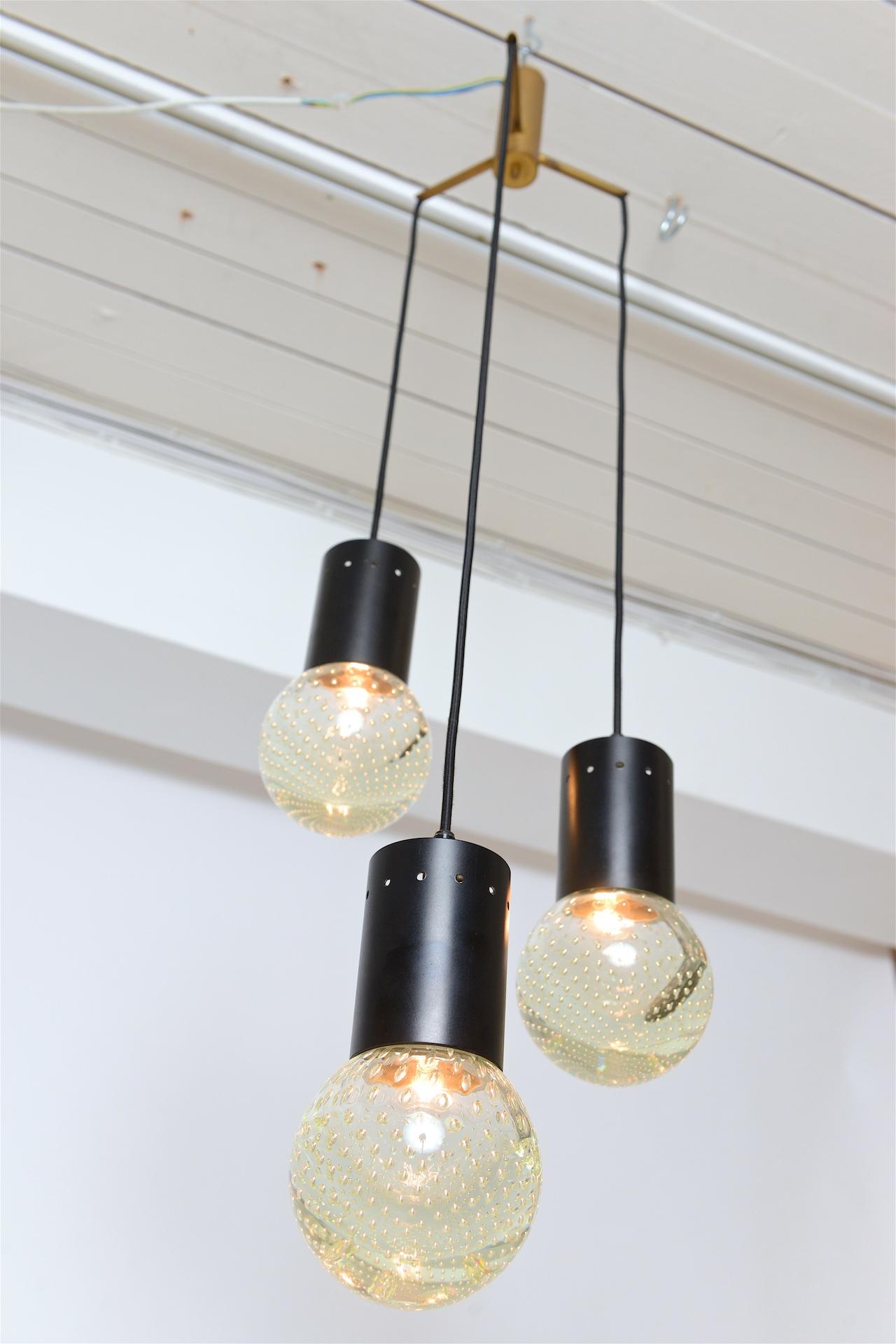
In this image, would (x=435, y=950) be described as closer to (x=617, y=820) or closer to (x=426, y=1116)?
→ (x=426, y=1116)

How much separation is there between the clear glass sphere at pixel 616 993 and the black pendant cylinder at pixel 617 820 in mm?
42

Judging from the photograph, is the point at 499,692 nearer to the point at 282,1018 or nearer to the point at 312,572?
the point at 312,572

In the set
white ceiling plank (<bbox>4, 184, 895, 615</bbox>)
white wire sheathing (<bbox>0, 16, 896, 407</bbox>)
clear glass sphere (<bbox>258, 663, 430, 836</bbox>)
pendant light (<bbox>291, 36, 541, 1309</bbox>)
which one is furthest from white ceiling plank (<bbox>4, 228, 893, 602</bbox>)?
pendant light (<bbox>291, 36, 541, 1309</bbox>)

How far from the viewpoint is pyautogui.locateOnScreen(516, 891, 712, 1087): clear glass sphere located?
2.23 ft

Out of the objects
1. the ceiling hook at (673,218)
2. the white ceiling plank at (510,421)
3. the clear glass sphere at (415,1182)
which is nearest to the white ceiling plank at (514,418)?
the white ceiling plank at (510,421)

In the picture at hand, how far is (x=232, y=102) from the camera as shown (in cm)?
110

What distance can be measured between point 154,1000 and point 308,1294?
41cm

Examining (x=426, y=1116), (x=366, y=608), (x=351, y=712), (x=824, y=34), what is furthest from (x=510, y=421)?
(x=426, y=1116)

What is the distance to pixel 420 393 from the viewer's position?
56.7 inches

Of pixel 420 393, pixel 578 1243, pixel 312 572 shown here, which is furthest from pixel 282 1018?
pixel 420 393

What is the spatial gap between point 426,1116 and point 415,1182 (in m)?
0.03

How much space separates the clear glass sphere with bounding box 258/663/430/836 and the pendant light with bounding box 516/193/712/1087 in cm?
13

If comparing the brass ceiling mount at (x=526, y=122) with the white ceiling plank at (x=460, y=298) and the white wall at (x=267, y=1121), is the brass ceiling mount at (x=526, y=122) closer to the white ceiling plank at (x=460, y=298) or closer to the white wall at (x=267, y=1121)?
the white ceiling plank at (x=460, y=298)

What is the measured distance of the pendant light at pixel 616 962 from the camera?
2.23 ft
